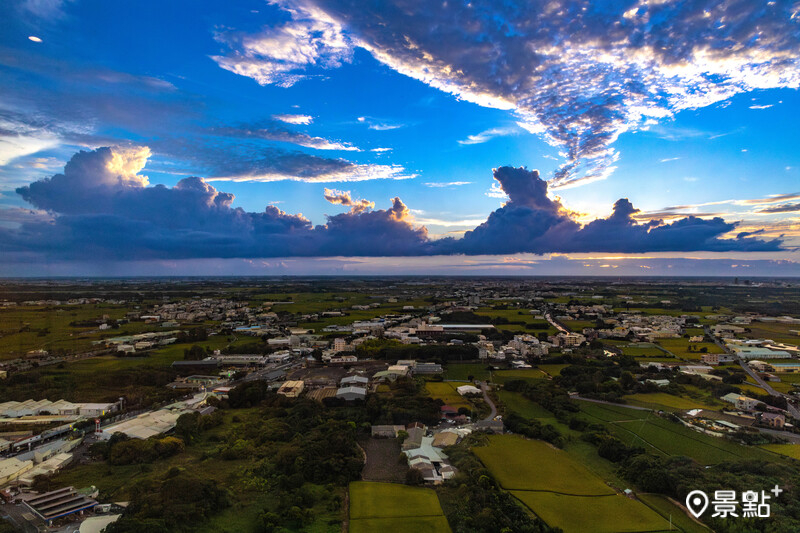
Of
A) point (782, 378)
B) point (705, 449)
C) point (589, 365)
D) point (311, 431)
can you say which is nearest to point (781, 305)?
point (782, 378)

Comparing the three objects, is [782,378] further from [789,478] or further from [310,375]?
[310,375]

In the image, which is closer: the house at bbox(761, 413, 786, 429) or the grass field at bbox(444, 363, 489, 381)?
the house at bbox(761, 413, 786, 429)

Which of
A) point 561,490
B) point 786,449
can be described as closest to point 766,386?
point 786,449

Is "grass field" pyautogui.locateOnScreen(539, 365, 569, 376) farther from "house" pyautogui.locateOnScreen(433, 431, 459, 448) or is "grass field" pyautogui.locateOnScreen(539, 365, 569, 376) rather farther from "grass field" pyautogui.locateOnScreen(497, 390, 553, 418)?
"house" pyautogui.locateOnScreen(433, 431, 459, 448)

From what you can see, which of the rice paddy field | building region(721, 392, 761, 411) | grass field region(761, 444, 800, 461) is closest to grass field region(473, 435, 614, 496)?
the rice paddy field

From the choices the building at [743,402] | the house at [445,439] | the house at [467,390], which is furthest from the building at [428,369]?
the building at [743,402]

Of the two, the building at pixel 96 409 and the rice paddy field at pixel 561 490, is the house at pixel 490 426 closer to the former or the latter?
the rice paddy field at pixel 561 490

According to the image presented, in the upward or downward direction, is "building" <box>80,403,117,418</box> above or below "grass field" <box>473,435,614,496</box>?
above
